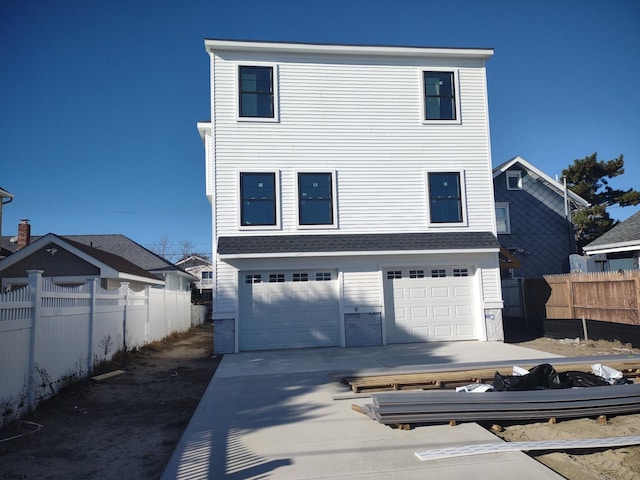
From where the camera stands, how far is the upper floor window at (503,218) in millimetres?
20881

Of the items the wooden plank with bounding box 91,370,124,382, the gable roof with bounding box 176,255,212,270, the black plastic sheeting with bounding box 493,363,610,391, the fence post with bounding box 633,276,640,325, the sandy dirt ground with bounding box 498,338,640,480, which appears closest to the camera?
the sandy dirt ground with bounding box 498,338,640,480

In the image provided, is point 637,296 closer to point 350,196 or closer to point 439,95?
point 350,196

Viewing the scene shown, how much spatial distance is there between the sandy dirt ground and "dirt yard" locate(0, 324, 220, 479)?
3.93m

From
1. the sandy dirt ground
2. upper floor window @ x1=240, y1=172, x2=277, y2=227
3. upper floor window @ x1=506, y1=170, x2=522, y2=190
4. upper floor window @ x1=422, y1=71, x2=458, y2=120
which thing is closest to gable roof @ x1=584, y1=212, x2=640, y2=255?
upper floor window @ x1=506, y1=170, x2=522, y2=190

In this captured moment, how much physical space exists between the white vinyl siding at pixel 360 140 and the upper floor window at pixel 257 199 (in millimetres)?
259

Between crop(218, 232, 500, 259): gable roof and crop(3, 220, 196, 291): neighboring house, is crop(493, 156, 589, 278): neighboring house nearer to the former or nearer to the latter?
crop(218, 232, 500, 259): gable roof

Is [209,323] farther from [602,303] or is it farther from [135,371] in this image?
[602,303]

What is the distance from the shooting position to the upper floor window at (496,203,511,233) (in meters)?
20.9

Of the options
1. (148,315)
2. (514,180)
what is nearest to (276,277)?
(148,315)

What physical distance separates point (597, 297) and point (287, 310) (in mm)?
8484

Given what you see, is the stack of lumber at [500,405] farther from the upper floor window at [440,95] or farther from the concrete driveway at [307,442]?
the upper floor window at [440,95]

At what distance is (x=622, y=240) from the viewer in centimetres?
1564

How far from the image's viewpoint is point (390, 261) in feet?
44.9

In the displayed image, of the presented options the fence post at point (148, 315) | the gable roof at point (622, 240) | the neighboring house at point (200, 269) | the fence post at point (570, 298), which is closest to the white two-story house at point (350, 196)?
the fence post at point (570, 298)
